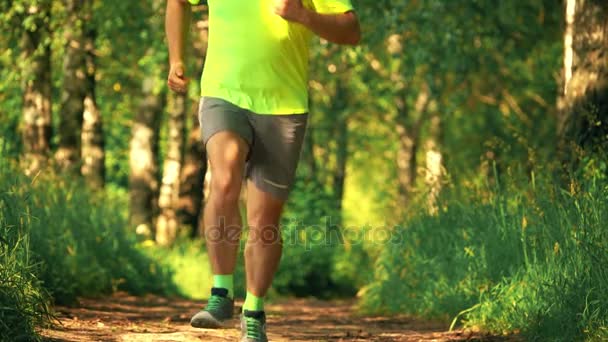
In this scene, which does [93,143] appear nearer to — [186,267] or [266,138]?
[186,267]

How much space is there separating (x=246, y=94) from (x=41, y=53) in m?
10.1

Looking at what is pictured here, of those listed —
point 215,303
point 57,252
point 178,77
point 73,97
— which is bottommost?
point 57,252

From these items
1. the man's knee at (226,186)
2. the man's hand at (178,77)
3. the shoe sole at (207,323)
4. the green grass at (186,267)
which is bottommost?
the green grass at (186,267)

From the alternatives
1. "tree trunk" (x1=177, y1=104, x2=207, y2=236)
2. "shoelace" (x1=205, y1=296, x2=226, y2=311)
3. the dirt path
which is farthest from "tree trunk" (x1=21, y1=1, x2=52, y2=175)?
"shoelace" (x1=205, y1=296, x2=226, y2=311)

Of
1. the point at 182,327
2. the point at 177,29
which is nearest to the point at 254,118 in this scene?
the point at 177,29

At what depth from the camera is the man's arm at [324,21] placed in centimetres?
618

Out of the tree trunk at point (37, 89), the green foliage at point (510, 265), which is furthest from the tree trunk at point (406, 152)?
the green foliage at point (510, 265)

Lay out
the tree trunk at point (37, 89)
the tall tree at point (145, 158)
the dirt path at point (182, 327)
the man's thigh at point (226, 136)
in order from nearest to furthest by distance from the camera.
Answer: the man's thigh at point (226, 136)
the dirt path at point (182, 327)
the tree trunk at point (37, 89)
the tall tree at point (145, 158)

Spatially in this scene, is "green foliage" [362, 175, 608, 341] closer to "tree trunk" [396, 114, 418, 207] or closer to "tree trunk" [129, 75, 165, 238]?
"tree trunk" [129, 75, 165, 238]

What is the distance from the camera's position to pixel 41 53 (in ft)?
52.4

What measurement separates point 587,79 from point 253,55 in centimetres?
512

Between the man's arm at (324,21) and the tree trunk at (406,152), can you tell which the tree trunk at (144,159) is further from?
the man's arm at (324,21)

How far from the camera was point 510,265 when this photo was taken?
8.88 metres

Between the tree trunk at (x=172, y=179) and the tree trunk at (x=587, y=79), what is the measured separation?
37.6ft
